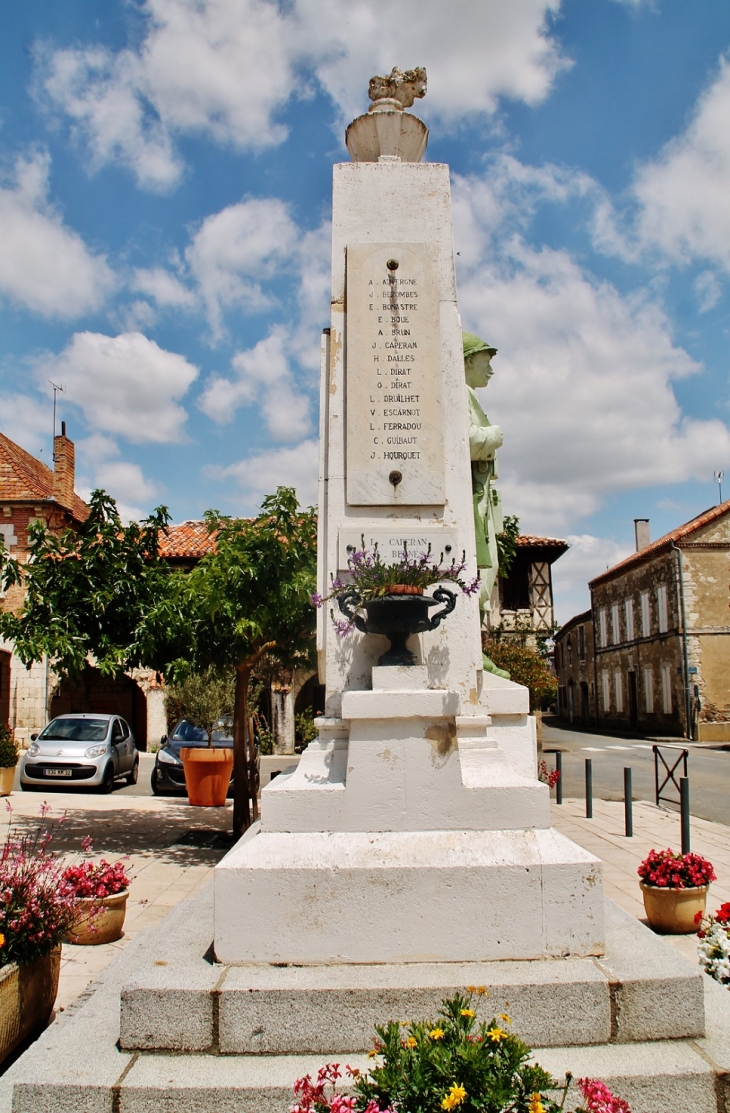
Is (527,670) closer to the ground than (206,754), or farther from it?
farther from it

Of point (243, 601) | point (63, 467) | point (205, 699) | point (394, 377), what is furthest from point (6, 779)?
point (63, 467)

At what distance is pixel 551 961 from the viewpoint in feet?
10.5

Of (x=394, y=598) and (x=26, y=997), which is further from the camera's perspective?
(x=394, y=598)

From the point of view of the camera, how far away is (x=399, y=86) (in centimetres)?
529

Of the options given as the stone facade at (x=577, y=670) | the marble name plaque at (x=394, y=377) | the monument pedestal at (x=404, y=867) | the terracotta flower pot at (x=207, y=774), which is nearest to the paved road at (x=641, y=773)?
the terracotta flower pot at (x=207, y=774)

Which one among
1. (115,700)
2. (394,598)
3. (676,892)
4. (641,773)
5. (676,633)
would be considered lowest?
(641,773)

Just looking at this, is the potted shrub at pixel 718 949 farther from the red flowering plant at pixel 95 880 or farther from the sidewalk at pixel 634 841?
the red flowering plant at pixel 95 880

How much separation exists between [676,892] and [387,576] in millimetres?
3614

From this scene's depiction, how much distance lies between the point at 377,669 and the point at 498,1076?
1.89 metres

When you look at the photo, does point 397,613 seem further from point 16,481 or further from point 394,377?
point 16,481

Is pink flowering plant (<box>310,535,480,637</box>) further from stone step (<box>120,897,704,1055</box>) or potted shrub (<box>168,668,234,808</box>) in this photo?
potted shrub (<box>168,668,234,808</box>)

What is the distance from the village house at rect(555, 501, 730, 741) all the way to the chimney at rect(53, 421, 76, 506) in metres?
22.5

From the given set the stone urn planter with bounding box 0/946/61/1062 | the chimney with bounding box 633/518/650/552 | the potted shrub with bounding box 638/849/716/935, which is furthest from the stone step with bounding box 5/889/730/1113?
the chimney with bounding box 633/518/650/552

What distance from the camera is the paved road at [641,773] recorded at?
1347cm
